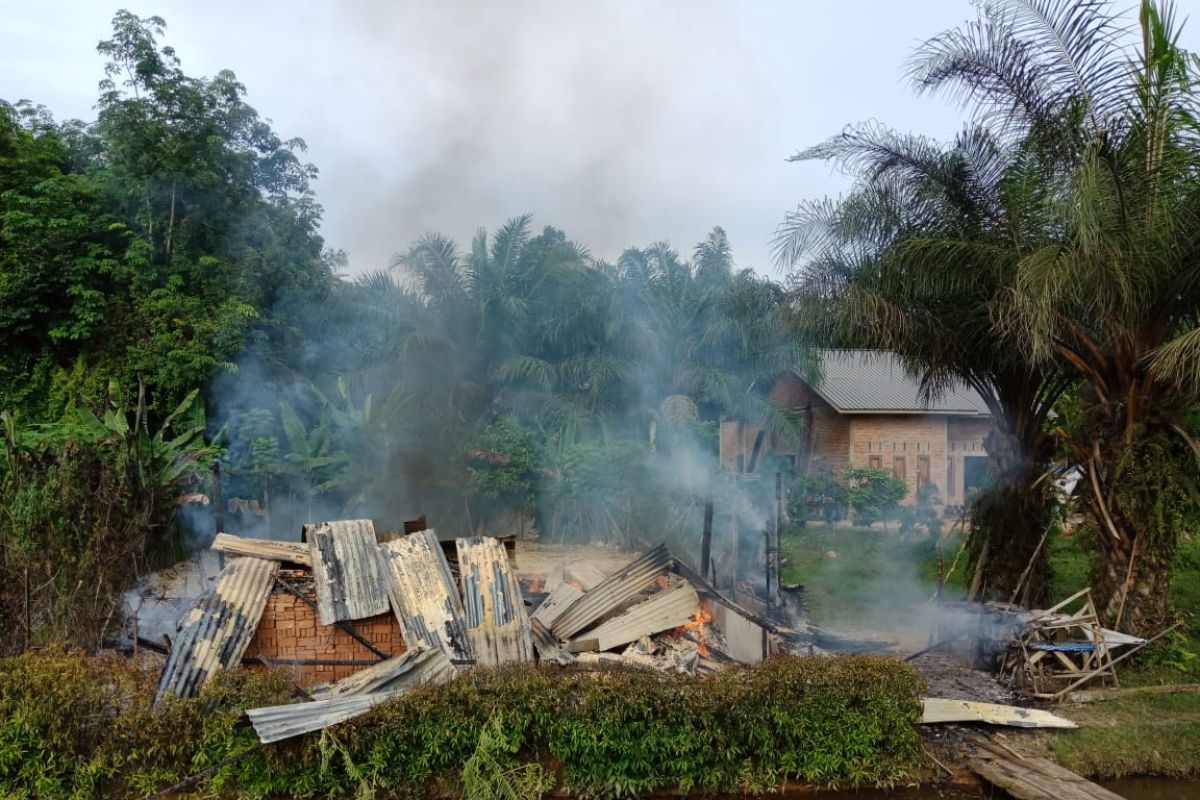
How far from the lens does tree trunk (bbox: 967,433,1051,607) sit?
9.81m

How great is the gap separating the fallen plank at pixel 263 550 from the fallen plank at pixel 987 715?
5741 millimetres

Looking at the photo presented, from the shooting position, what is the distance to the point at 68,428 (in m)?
13.9

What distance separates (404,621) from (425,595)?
1.12 ft

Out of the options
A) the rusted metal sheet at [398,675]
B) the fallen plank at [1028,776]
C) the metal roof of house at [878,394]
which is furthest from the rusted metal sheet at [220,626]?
the metal roof of house at [878,394]

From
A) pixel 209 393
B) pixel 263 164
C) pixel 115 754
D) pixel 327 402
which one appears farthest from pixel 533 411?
pixel 115 754

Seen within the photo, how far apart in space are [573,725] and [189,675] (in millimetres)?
3268

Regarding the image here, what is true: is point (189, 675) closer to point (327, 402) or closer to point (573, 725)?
point (573, 725)

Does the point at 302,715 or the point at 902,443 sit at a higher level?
the point at 902,443

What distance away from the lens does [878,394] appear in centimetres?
2311

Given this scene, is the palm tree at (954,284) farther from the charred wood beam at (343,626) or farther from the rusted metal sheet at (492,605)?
the charred wood beam at (343,626)

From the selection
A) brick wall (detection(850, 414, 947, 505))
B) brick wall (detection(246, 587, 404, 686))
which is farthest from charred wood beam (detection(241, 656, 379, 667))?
brick wall (detection(850, 414, 947, 505))

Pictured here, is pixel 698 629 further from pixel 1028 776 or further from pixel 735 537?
pixel 735 537

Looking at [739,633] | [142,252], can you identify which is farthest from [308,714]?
[142,252]

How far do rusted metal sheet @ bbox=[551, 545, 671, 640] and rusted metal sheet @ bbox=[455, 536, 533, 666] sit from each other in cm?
64
